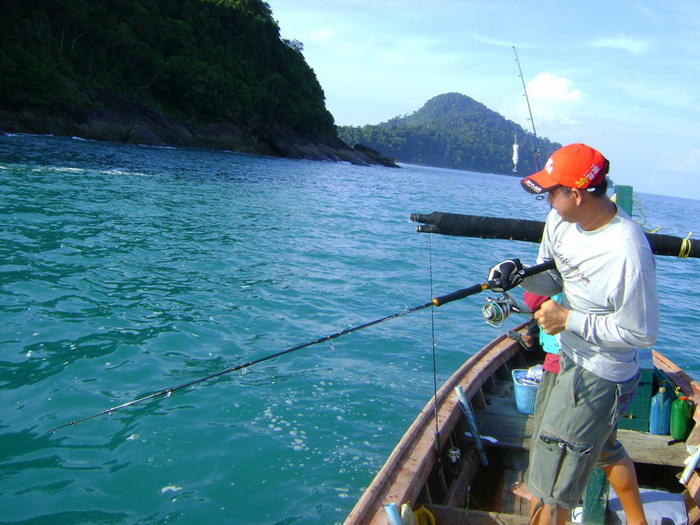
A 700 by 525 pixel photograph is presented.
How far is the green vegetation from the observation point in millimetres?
47562

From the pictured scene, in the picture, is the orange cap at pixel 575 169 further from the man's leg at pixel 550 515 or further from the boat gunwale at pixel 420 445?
the boat gunwale at pixel 420 445

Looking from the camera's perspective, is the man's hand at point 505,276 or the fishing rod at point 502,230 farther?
the fishing rod at point 502,230

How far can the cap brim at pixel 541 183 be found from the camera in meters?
2.99

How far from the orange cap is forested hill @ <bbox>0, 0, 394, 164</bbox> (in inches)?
1888

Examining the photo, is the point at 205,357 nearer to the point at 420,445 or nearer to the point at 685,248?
the point at 420,445

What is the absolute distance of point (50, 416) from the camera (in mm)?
5957

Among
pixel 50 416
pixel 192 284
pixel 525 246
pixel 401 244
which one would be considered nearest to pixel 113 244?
pixel 192 284

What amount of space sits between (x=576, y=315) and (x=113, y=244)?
12326mm

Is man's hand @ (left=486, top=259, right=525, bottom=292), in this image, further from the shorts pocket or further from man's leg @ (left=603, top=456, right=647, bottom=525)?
man's leg @ (left=603, top=456, right=647, bottom=525)

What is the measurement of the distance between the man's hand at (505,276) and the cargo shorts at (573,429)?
54cm

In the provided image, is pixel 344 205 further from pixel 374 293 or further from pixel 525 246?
pixel 374 293

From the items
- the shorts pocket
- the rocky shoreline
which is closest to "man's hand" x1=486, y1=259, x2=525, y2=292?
the shorts pocket

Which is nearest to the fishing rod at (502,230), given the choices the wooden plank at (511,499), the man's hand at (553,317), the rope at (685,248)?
the rope at (685,248)

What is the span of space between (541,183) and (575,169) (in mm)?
202
